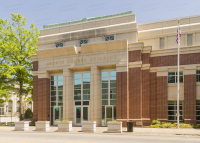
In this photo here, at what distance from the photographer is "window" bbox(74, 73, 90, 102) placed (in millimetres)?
27938

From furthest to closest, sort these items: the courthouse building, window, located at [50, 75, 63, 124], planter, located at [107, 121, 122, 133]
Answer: window, located at [50, 75, 63, 124]
the courthouse building
planter, located at [107, 121, 122, 133]

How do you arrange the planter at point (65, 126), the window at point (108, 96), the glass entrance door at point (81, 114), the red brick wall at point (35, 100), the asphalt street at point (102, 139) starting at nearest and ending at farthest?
1. the asphalt street at point (102, 139)
2. the planter at point (65, 126)
3. the window at point (108, 96)
4. the glass entrance door at point (81, 114)
5. the red brick wall at point (35, 100)

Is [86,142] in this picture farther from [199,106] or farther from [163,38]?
[163,38]

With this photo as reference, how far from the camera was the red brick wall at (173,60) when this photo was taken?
83.5 ft

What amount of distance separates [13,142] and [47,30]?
2128cm

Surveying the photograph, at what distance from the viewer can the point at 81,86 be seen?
28.2 meters

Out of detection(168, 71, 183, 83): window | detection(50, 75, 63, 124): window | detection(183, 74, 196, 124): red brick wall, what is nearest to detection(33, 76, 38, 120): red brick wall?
detection(50, 75, 63, 124): window

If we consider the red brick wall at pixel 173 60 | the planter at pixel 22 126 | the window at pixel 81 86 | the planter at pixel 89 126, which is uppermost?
the red brick wall at pixel 173 60

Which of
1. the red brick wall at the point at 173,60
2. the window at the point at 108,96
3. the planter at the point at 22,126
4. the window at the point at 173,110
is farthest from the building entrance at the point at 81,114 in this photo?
the red brick wall at the point at 173,60

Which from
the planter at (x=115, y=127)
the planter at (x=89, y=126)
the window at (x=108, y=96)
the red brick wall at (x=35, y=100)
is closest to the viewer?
the planter at (x=115, y=127)

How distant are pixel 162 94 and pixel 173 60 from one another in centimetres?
459

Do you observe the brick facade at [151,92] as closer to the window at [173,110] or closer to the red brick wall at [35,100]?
the window at [173,110]

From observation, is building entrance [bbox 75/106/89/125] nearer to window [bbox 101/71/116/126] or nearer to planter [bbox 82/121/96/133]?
window [bbox 101/71/116/126]

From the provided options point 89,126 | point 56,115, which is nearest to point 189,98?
point 89,126
